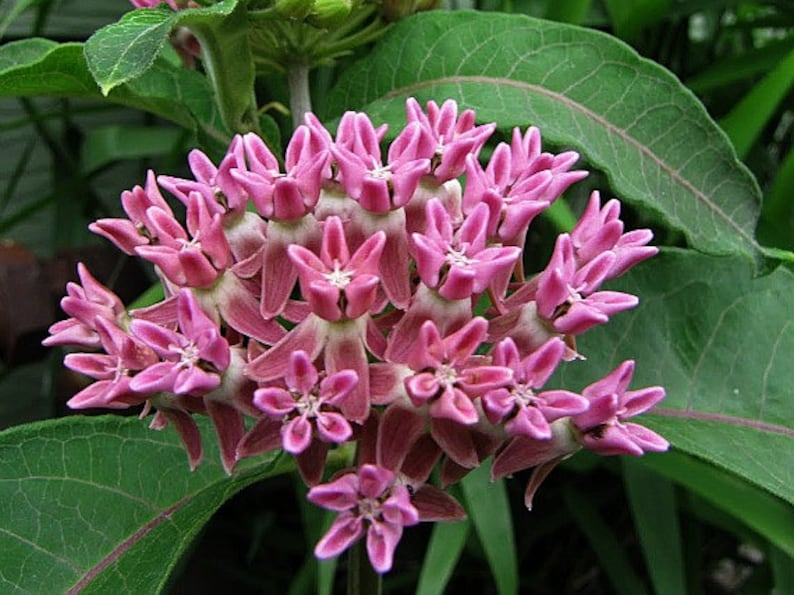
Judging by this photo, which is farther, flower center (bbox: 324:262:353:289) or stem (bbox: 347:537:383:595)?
stem (bbox: 347:537:383:595)

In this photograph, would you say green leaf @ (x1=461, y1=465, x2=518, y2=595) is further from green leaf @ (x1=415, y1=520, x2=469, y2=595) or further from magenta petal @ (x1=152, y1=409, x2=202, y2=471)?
magenta petal @ (x1=152, y1=409, x2=202, y2=471)

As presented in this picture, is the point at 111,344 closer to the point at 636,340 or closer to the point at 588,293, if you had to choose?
the point at 588,293

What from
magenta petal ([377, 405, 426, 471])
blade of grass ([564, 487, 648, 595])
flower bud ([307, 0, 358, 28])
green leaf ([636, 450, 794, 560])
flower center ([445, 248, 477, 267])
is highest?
flower bud ([307, 0, 358, 28])

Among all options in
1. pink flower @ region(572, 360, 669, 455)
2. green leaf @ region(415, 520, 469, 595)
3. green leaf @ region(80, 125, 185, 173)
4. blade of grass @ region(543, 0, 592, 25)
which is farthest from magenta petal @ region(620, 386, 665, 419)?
green leaf @ region(80, 125, 185, 173)

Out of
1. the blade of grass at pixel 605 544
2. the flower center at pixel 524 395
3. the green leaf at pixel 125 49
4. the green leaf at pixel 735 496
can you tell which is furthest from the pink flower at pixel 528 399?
the blade of grass at pixel 605 544

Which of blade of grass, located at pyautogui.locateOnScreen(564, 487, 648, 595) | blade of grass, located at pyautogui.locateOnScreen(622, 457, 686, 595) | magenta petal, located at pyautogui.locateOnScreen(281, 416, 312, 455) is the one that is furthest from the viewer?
blade of grass, located at pyautogui.locateOnScreen(564, 487, 648, 595)

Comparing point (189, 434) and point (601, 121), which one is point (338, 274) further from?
point (601, 121)

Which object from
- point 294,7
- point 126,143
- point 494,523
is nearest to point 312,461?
point 294,7

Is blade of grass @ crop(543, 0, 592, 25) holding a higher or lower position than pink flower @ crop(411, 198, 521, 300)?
lower
